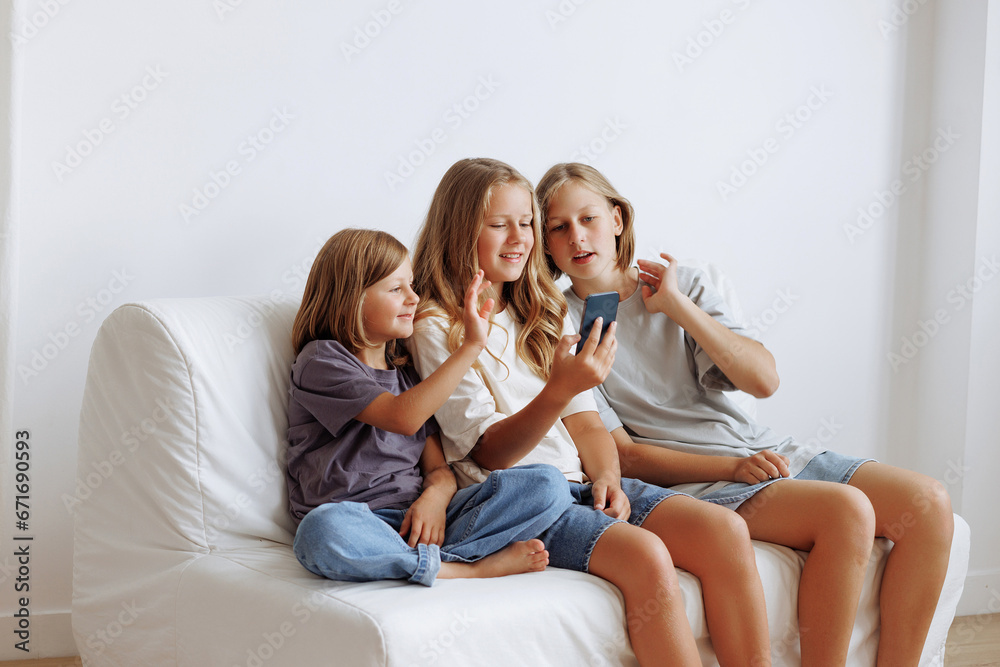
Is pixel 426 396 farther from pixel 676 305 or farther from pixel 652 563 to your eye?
pixel 676 305

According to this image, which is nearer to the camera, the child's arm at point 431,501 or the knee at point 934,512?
the child's arm at point 431,501

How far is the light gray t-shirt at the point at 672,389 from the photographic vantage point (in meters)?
1.68

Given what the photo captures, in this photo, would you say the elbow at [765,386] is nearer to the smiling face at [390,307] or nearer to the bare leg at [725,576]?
the bare leg at [725,576]

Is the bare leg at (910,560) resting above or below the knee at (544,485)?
below

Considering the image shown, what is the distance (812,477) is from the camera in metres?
1.57

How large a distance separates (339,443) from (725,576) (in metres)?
0.63

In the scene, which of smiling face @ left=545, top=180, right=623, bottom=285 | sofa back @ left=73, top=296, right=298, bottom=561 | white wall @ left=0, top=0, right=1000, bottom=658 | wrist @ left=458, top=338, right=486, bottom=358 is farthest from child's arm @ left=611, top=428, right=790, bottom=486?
white wall @ left=0, top=0, right=1000, bottom=658

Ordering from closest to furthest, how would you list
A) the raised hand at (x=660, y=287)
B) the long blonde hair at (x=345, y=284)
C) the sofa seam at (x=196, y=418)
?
the sofa seam at (x=196, y=418) → the long blonde hair at (x=345, y=284) → the raised hand at (x=660, y=287)

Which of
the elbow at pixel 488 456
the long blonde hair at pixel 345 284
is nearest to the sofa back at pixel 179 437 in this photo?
the long blonde hair at pixel 345 284

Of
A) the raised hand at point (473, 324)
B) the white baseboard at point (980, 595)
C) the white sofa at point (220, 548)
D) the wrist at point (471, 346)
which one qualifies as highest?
the raised hand at point (473, 324)

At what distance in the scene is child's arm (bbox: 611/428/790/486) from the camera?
60.1 inches

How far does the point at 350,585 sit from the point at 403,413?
0.30 m

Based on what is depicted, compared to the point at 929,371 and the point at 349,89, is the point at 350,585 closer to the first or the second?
the point at 349,89

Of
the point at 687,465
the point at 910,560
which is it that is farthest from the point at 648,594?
the point at 910,560
